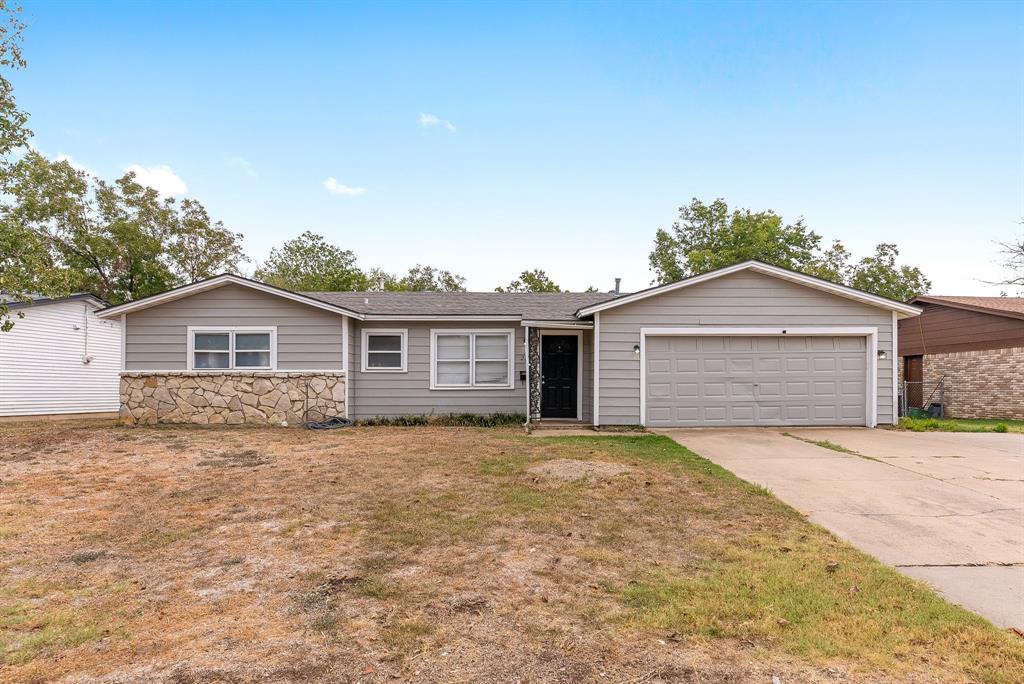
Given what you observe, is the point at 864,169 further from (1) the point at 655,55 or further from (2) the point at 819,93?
(1) the point at 655,55

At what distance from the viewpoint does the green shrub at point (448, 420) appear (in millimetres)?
12094

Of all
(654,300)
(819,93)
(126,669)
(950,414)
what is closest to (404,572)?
(126,669)

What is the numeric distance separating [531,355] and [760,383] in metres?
5.36

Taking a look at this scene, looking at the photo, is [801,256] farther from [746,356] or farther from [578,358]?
[578,358]

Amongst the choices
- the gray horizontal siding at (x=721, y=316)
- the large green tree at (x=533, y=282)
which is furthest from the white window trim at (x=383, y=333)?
the large green tree at (x=533, y=282)

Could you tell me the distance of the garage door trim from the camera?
1095 cm

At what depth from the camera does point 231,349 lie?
12016mm

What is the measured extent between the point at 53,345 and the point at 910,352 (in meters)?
32.2

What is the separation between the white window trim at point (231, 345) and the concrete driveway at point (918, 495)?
383 inches

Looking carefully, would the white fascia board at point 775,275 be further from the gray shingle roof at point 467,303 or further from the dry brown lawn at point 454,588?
the dry brown lawn at point 454,588

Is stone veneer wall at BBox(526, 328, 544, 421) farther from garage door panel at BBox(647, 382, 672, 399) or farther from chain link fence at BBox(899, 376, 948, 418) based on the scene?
chain link fence at BBox(899, 376, 948, 418)

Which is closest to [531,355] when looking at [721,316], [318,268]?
[721,316]

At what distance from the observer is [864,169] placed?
17031 millimetres

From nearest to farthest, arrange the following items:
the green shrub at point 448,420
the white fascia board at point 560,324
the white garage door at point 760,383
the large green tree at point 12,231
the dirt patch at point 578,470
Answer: the dirt patch at point 578,470 → the large green tree at point 12,231 → the white garage door at point 760,383 → the white fascia board at point 560,324 → the green shrub at point 448,420
